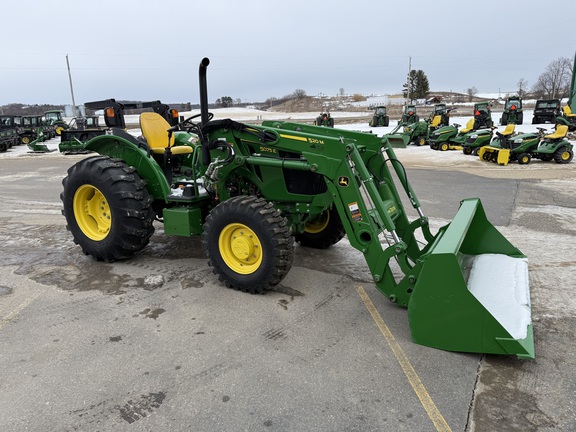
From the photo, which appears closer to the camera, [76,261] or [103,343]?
[103,343]

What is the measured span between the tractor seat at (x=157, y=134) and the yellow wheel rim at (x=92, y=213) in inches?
36.2

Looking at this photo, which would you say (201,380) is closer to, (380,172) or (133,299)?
(133,299)

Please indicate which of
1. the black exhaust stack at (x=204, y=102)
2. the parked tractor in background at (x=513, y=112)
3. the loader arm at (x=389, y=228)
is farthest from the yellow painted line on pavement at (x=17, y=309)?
the parked tractor in background at (x=513, y=112)

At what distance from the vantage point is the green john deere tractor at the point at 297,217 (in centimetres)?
330

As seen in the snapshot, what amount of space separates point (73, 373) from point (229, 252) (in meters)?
1.84

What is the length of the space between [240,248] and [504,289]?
Answer: 8.08 feet

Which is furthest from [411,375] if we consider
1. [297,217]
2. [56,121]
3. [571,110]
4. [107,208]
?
[56,121]

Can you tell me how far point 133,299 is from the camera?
442 centimetres

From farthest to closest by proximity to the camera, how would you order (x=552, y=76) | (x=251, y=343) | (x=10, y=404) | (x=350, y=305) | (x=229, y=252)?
(x=552, y=76) < (x=229, y=252) < (x=350, y=305) < (x=251, y=343) < (x=10, y=404)

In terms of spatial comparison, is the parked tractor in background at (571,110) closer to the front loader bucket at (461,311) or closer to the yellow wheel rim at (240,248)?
the front loader bucket at (461,311)

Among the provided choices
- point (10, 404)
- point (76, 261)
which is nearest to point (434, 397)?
point (10, 404)

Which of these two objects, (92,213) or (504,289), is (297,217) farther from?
(92,213)

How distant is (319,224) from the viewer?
18.9 ft

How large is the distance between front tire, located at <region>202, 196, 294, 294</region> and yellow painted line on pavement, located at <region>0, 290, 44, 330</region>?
1.82 m
